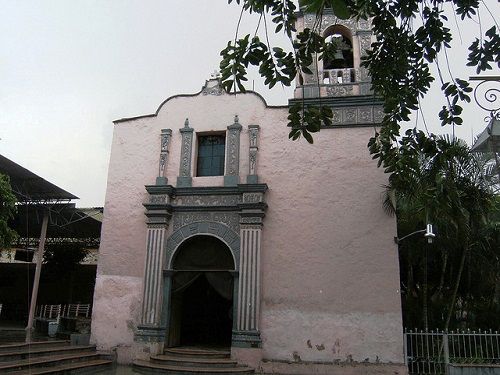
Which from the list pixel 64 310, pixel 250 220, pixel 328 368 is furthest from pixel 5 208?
pixel 64 310

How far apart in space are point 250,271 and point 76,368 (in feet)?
14.2

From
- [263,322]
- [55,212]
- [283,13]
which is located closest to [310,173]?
[263,322]

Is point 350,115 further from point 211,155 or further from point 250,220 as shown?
point 211,155

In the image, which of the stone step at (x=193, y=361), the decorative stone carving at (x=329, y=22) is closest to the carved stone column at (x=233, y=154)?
the decorative stone carving at (x=329, y=22)

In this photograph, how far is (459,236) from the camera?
35.3 ft

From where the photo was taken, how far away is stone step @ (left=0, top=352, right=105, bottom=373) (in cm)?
872

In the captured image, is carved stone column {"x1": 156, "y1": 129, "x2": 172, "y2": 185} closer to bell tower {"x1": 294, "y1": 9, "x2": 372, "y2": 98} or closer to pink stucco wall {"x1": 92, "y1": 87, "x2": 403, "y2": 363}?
pink stucco wall {"x1": 92, "y1": 87, "x2": 403, "y2": 363}

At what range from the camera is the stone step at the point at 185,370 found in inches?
384

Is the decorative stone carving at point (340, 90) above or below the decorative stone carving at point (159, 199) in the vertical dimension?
above

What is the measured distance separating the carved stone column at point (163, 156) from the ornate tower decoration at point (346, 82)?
11.5 feet

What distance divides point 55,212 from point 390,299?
10.2m

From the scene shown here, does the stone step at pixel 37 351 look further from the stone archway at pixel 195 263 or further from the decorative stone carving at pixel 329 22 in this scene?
the decorative stone carving at pixel 329 22

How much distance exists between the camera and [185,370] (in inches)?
386

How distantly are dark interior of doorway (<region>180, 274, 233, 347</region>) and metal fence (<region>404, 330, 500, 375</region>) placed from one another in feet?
16.4
